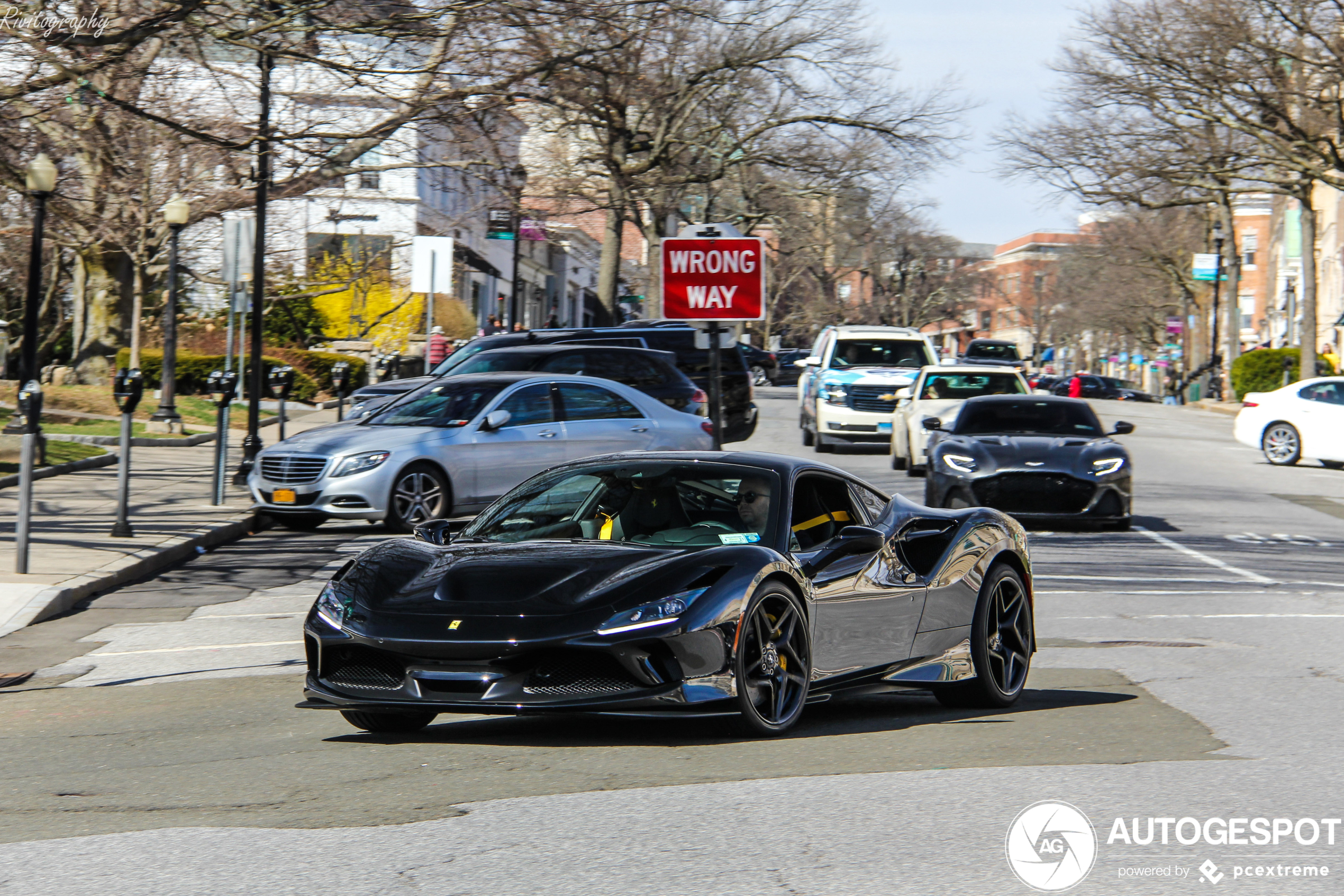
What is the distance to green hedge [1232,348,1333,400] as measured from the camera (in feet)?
178

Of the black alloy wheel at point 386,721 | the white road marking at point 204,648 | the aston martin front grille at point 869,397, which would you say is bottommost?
the white road marking at point 204,648

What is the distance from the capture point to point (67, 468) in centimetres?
1970

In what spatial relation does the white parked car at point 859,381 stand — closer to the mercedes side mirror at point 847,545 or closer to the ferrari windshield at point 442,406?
the ferrari windshield at point 442,406

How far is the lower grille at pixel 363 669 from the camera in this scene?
645 centimetres

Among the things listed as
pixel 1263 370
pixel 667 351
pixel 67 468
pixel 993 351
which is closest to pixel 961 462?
pixel 667 351

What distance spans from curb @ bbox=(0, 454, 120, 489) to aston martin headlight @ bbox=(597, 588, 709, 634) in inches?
510

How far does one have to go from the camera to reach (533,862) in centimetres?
491

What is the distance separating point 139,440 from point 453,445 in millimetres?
9955

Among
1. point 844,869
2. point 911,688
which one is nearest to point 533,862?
point 844,869

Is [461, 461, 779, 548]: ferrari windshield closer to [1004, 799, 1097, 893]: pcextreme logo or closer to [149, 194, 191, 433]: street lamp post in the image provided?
[1004, 799, 1097, 893]: pcextreme logo

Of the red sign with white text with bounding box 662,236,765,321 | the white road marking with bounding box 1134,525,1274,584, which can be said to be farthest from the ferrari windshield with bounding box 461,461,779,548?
the white road marking with bounding box 1134,525,1274,584

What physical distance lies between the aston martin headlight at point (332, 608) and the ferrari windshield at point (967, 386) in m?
17.4

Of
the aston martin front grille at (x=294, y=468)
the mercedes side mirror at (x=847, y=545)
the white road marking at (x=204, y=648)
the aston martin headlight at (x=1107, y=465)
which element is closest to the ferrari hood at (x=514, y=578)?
the mercedes side mirror at (x=847, y=545)

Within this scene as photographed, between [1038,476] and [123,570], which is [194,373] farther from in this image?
[123,570]
